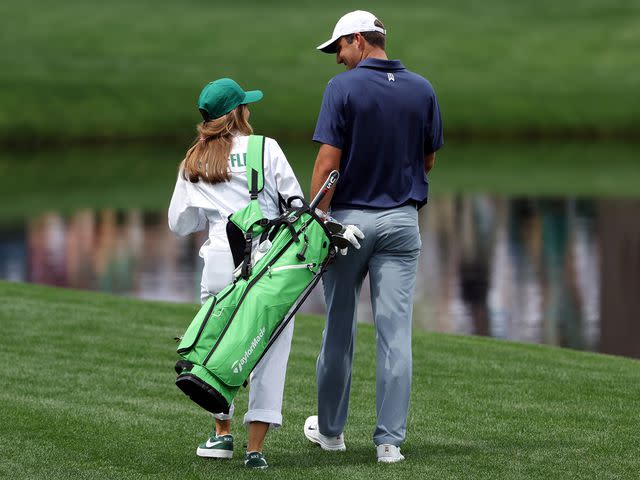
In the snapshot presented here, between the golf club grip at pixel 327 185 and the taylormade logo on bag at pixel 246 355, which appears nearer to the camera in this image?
the taylormade logo on bag at pixel 246 355

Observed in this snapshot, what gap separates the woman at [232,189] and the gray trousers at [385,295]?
379 mm

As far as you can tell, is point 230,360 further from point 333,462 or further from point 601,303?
point 601,303

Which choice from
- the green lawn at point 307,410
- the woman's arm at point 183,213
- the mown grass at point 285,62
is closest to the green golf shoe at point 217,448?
the green lawn at point 307,410

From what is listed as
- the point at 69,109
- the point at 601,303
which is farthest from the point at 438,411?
the point at 69,109

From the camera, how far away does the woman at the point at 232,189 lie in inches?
293

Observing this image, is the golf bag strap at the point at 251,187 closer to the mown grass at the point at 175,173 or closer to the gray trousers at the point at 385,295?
the gray trousers at the point at 385,295

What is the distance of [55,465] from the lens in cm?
757

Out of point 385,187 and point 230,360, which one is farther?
point 385,187

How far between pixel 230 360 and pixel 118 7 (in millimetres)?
78591

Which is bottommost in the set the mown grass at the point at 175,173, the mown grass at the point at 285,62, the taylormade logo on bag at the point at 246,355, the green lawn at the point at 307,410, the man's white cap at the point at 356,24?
the green lawn at the point at 307,410

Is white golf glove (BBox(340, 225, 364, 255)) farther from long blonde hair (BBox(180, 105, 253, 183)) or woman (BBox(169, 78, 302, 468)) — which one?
long blonde hair (BBox(180, 105, 253, 183))

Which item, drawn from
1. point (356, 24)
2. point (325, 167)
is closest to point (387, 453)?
point (325, 167)

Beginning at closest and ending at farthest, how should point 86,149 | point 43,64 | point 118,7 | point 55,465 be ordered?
point 55,465, point 86,149, point 43,64, point 118,7

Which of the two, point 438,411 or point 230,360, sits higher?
point 230,360
